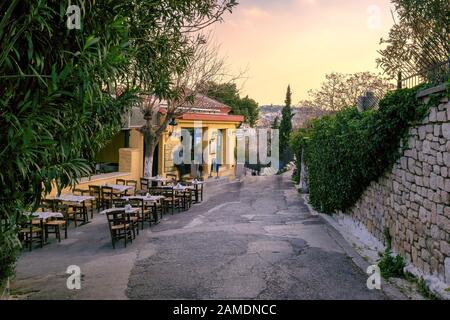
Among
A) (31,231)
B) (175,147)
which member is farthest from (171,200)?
(175,147)

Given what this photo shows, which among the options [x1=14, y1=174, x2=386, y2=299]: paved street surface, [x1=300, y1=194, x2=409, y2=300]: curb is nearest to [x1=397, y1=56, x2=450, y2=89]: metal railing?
[x1=300, y1=194, x2=409, y2=300]: curb

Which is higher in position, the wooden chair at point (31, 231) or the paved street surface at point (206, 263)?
the wooden chair at point (31, 231)

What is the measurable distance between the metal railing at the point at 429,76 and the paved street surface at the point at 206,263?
127 inches

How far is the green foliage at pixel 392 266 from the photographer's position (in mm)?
6406

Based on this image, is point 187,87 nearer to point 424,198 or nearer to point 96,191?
point 96,191

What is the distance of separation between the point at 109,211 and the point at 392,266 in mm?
6158

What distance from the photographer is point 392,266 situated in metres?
6.55

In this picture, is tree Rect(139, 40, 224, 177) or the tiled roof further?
the tiled roof

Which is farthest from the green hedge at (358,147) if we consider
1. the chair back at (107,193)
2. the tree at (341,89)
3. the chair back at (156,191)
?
the tree at (341,89)

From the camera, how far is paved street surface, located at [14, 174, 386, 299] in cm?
586

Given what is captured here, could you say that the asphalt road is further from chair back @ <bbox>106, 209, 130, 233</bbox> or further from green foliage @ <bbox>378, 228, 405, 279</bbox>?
chair back @ <bbox>106, 209, 130, 233</bbox>

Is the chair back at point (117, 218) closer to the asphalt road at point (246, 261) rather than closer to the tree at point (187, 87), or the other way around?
the asphalt road at point (246, 261)

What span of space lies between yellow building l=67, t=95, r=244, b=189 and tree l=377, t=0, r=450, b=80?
7.86m

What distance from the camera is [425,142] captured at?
5.82 meters
